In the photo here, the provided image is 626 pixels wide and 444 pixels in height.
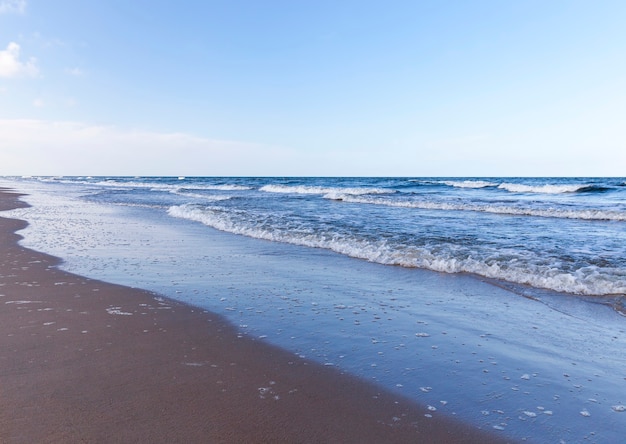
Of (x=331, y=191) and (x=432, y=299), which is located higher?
(x=331, y=191)

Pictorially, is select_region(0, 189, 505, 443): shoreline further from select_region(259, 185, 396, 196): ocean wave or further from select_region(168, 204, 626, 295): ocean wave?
select_region(259, 185, 396, 196): ocean wave

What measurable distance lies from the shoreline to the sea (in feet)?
0.96

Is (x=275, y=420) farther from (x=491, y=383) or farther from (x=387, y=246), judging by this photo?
(x=387, y=246)

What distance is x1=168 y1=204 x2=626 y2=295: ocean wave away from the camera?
6.00 metres

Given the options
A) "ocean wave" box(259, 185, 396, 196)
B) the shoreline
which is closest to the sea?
the shoreline

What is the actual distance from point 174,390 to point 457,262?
5.66 m

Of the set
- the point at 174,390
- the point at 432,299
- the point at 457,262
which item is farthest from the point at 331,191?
the point at 174,390

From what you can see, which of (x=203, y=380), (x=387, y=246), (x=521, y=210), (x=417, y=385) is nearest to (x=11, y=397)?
(x=203, y=380)

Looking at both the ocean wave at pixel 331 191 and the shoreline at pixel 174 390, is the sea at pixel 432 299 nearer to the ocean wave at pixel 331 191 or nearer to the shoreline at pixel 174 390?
the shoreline at pixel 174 390

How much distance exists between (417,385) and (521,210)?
16.5 m

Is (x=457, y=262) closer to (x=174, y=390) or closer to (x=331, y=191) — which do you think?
(x=174, y=390)

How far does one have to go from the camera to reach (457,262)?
7289mm

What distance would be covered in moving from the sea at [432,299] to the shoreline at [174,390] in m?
0.29

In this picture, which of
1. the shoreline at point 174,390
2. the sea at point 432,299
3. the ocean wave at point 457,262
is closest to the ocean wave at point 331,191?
the ocean wave at point 457,262
